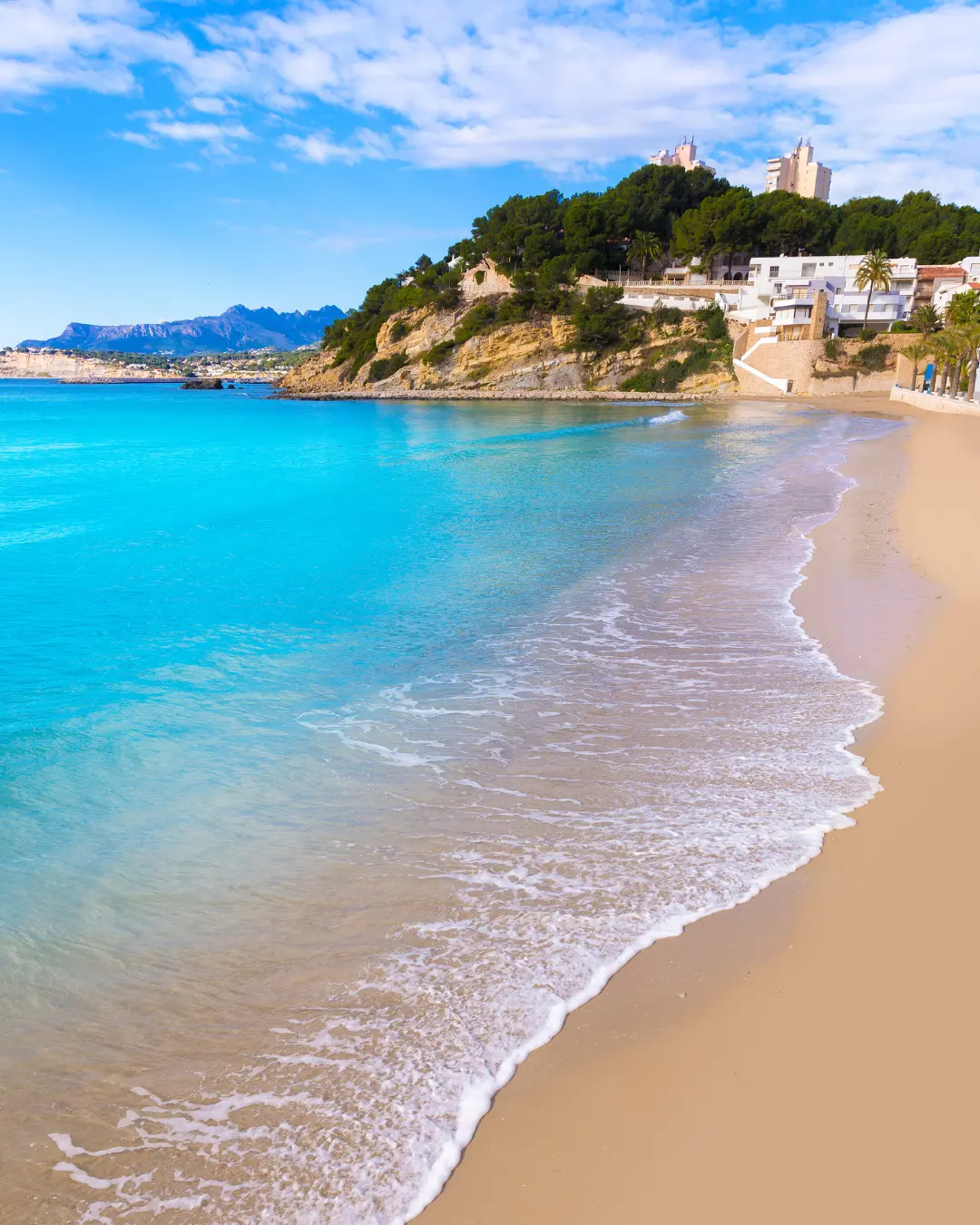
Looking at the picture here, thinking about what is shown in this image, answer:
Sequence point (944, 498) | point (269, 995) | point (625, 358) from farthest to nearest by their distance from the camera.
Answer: point (625, 358) → point (944, 498) → point (269, 995)

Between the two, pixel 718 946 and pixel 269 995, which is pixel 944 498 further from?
pixel 269 995

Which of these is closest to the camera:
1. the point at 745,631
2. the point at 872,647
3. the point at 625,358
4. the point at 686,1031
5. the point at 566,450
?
the point at 686,1031

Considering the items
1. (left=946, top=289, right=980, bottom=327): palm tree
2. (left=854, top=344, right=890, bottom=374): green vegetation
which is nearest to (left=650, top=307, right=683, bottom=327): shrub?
(left=854, top=344, right=890, bottom=374): green vegetation

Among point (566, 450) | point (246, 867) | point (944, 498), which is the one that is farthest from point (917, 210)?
point (246, 867)

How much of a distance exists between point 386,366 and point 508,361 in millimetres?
17948

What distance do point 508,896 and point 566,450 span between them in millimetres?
28794

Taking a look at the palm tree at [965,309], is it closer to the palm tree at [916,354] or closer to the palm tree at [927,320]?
the palm tree at [916,354]

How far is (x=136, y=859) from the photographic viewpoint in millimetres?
4598

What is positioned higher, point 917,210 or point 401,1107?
point 917,210

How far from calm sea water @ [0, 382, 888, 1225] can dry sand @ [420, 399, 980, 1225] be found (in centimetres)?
17

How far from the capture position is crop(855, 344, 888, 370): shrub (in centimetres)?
6216

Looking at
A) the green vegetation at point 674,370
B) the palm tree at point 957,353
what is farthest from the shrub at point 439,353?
the palm tree at point 957,353

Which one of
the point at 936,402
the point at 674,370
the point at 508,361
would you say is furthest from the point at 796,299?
the point at 508,361

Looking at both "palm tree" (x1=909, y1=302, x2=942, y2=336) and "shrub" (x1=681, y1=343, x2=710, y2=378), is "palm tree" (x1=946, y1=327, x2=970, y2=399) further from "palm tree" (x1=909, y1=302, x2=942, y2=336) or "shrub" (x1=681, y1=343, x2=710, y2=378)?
"shrub" (x1=681, y1=343, x2=710, y2=378)
